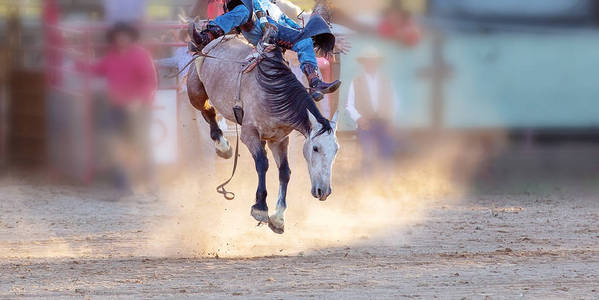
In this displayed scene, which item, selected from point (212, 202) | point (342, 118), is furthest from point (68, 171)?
point (342, 118)

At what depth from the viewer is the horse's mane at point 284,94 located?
6.80 m

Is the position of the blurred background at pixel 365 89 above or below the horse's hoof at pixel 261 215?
below

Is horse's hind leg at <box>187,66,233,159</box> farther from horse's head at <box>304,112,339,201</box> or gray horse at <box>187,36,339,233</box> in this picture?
horse's head at <box>304,112,339,201</box>

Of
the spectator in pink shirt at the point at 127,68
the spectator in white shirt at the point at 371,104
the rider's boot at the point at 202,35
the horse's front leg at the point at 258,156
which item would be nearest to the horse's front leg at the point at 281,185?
the horse's front leg at the point at 258,156

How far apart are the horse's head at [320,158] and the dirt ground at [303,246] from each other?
553 millimetres

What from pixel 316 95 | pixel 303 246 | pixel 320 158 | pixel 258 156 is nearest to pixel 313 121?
pixel 316 95

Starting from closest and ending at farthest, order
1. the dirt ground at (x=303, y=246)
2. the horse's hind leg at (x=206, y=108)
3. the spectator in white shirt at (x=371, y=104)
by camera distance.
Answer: the dirt ground at (x=303, y=246) → the horse's hind leg at (x=206, y=108) → the spectator in white shirt at (x=371, y=104)

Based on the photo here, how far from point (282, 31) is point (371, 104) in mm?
3965

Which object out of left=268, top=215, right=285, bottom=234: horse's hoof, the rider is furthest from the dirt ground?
the rider

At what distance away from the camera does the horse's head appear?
21.5 ft

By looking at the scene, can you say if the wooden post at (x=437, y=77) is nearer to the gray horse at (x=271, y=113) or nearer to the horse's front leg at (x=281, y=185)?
the gray horse at (x=271, y=113)

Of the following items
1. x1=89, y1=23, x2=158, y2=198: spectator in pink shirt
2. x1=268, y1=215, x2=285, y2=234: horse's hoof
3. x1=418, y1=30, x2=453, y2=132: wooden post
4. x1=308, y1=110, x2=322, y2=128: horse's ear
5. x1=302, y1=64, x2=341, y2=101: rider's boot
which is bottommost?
x1=418, y1=30, x2=453, y2=132: wooden post

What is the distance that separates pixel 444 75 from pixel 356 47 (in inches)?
89.6

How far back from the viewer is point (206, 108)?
8.07 metres
